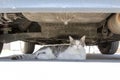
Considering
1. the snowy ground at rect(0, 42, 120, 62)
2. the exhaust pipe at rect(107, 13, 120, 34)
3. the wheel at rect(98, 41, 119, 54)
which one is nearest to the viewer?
the exhaust pipe at rect(107, 13, 120, 34)

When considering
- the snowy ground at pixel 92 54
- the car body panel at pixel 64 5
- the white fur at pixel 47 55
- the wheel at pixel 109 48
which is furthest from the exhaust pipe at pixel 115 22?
the wheel at pixel 109 48

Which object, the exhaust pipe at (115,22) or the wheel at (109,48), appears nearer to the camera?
the exhaust pipe at (115,22)

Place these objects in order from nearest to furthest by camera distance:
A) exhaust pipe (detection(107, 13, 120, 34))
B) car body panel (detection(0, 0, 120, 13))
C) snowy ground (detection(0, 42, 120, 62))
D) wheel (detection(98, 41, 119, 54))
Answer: car body panel (detection(0, 0, 120, 13)) → exhaust pipe (detection(107, 13, 120, 34)) → snowy ground (detection(0, 42, 120, 62)) → wheel (detection(98, 41, 119, 54))

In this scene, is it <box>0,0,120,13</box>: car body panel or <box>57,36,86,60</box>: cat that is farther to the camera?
<box>57,36,86,60</box>: cat

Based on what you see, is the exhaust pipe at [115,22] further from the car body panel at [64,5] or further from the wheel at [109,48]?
the wheel at [109,48]

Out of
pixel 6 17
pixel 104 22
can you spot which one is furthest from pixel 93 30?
pixel 6 17

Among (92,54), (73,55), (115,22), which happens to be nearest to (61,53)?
(73,55)

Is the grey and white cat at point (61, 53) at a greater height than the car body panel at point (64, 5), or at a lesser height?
lesser

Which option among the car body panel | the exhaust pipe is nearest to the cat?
the exhaust pipe

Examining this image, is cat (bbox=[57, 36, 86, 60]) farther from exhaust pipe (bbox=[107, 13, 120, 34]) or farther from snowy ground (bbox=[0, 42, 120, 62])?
exhaust pipe (bbox=[107, 13, 120, 34])

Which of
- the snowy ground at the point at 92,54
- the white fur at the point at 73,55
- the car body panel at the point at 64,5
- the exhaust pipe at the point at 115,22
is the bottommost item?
the snowy ground at the point at 92,54

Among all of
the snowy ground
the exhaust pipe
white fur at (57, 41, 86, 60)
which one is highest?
the exhaust pipe

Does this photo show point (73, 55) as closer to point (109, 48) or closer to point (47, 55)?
point (47, 55)
